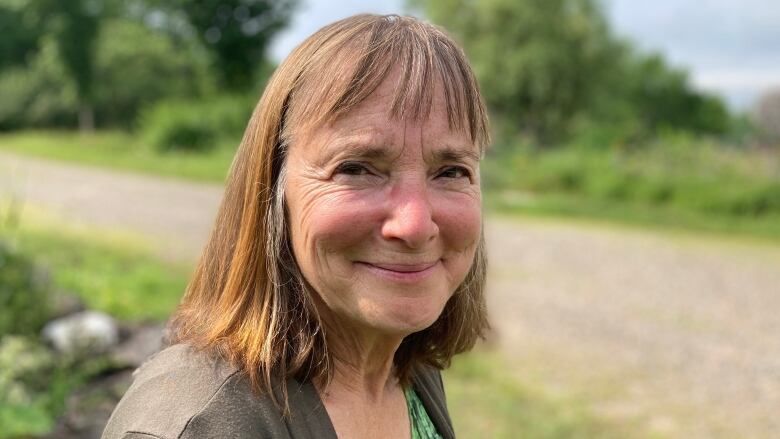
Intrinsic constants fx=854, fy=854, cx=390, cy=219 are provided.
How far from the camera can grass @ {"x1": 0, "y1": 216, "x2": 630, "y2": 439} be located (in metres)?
5.29

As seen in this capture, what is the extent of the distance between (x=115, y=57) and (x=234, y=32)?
19.3 feet

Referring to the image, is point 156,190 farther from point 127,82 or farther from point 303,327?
point 127,82

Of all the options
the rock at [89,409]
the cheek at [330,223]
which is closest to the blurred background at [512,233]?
the rock at [89,409]

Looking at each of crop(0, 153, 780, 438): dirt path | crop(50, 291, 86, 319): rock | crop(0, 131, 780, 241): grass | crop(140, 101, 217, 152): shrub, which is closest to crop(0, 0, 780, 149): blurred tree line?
crop(140, 101, 217, 152): shrub

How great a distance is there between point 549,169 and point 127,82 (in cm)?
2344

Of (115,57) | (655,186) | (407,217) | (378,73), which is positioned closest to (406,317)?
(407,217)

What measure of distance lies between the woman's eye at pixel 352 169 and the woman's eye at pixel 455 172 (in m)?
0.14

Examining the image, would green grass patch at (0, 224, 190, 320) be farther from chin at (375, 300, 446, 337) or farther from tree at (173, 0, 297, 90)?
tree at (173, 0, 297, 90)

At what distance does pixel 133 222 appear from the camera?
12258 millimetres

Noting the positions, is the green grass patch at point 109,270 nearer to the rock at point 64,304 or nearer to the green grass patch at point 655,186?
the rock at point 64,304

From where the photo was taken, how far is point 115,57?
35.8 m

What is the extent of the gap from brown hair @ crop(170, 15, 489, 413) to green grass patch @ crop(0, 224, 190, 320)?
4.17 m

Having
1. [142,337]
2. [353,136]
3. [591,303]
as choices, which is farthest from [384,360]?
[591,303]

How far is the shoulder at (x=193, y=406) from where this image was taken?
1.32 metres
